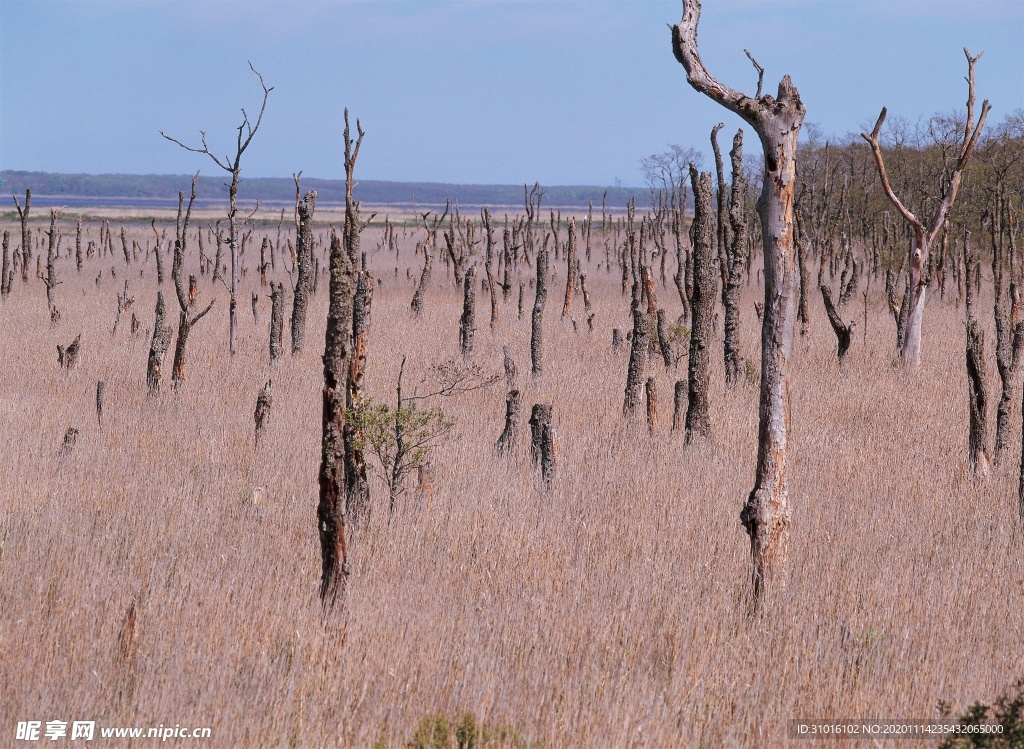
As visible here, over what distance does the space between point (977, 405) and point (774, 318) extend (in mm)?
3762

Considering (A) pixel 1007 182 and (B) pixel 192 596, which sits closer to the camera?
(B) pixel 192 596

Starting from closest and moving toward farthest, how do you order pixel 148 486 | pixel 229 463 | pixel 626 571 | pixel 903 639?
1. pixel 903 639
2. pixel 626 571
3. pixel 148 486
4. pixel 229 463

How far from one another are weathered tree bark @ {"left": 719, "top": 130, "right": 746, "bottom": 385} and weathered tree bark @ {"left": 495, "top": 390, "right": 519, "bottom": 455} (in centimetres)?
373

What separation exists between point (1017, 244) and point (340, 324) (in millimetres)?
30057

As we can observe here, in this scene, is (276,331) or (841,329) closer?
(841,329)

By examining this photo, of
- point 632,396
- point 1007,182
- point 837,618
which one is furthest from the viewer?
point 1007,182

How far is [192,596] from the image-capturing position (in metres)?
5.04

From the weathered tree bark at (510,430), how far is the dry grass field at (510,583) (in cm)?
18

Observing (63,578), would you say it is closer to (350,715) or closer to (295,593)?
(295,593)

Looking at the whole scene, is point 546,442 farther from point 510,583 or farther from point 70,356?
point 70,356

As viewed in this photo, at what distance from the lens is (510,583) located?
18.6 feet

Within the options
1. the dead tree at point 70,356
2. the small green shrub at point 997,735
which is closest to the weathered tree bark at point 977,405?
the small green shrub at point 997,735

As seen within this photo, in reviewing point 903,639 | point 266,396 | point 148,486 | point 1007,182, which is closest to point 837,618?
point 903,639

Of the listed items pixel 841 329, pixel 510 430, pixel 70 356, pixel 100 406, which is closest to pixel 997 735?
pixel 510 430
